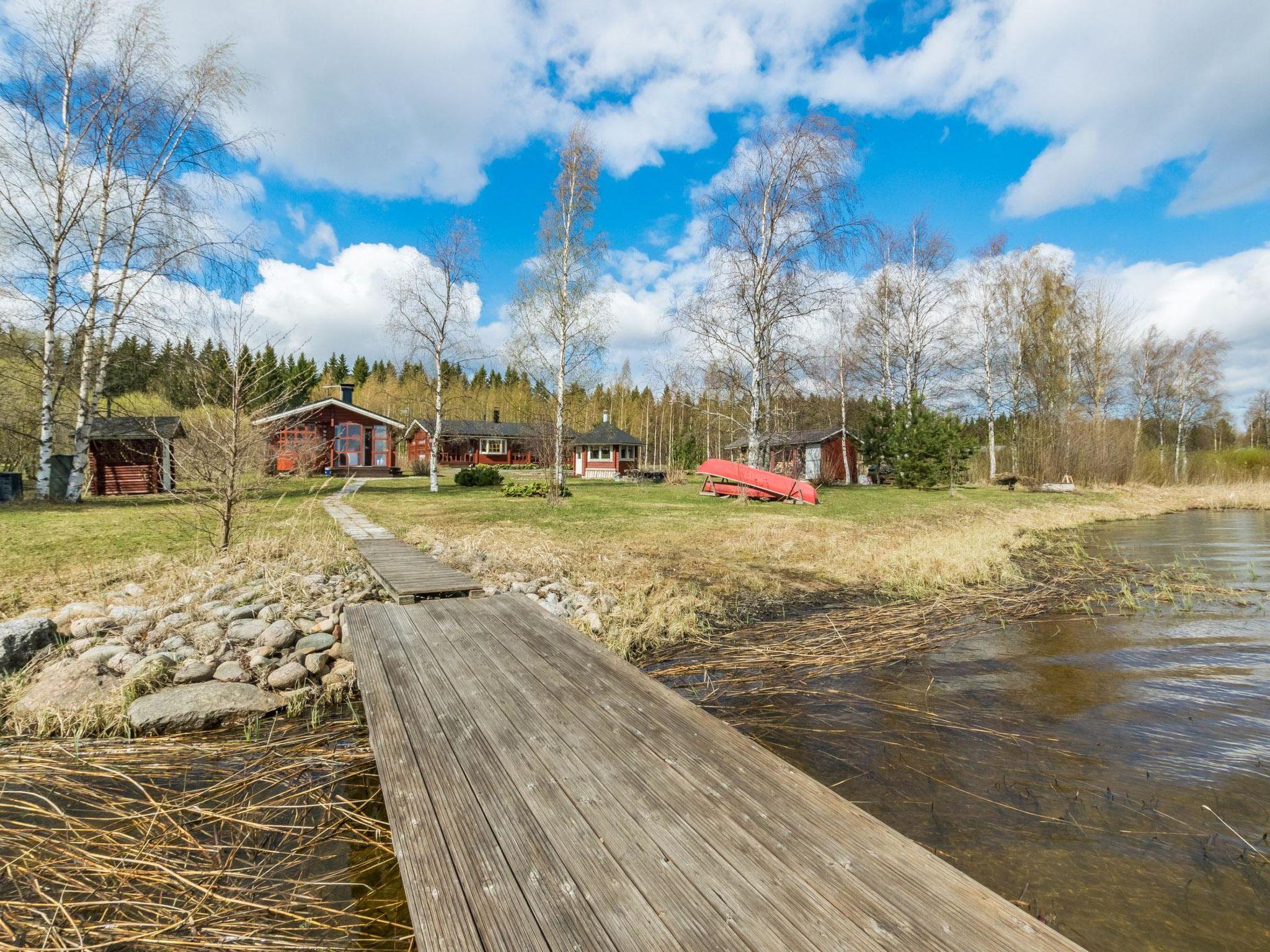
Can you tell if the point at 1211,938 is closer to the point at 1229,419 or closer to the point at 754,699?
the point at 754,699

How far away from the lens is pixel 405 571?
6.53 metres

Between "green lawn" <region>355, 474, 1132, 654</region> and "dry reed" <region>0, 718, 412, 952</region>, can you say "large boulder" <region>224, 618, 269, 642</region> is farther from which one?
"green lawn" <region>355, 474, 1132, 654</region>

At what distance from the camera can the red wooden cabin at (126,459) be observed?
17.4 metres

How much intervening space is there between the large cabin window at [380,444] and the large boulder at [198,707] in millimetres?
30244

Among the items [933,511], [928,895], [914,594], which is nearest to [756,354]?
[933,511]

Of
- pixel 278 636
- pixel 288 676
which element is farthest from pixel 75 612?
pixel 288 676

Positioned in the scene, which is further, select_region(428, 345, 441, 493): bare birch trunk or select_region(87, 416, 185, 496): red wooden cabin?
select_region(428, 345, 441, 493): bare birch trunk

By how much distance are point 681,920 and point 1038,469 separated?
104 ft

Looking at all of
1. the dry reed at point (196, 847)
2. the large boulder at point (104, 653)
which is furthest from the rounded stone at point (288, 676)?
the large boulder at point (104, 653)

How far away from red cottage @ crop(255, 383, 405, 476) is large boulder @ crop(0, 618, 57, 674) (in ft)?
86.4

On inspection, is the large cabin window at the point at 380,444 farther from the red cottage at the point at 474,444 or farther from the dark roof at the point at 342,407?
the red cottage at the point at 474,444

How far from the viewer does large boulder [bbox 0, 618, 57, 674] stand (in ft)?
14.3

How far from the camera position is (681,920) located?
1.52m

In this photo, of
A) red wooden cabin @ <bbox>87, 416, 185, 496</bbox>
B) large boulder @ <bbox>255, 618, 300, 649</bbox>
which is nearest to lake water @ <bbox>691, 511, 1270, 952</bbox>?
large boulder @ <bbox>255, 618, 300, 649</bbox>
